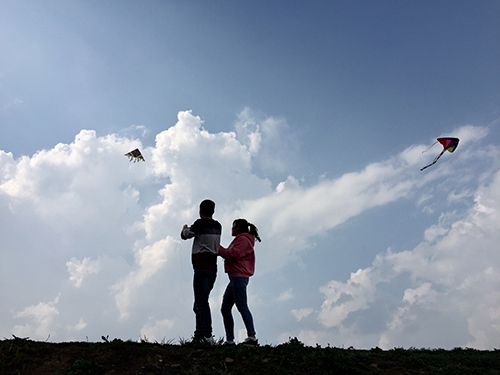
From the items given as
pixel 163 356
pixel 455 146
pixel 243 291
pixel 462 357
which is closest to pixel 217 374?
pixel 163 356

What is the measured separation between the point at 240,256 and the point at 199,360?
2.15 meters

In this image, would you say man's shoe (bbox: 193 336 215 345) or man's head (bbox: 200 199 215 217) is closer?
man's shoe (bbox: 193 336 215 345)

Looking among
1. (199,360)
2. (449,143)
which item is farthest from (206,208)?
(449,143)

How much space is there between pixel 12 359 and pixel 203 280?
3.33m

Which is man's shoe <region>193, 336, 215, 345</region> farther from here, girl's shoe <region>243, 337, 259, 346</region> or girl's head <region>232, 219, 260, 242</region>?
girl's head <region>232, 219, 260, 242</region>

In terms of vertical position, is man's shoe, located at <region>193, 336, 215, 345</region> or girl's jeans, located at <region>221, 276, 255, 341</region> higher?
girl's jeans, located at <region>221, 276, 255, 341</region>

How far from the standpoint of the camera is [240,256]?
7.50 m

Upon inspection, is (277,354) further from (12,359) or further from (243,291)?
(12,359)

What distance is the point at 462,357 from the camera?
756cm

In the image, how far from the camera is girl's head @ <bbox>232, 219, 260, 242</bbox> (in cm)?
788

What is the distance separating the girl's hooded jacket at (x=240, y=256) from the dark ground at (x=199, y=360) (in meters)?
1.43

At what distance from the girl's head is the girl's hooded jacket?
132mm

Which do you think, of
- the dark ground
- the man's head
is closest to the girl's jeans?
the dark ground

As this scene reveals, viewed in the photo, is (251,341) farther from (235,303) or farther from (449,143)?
(449,143)
